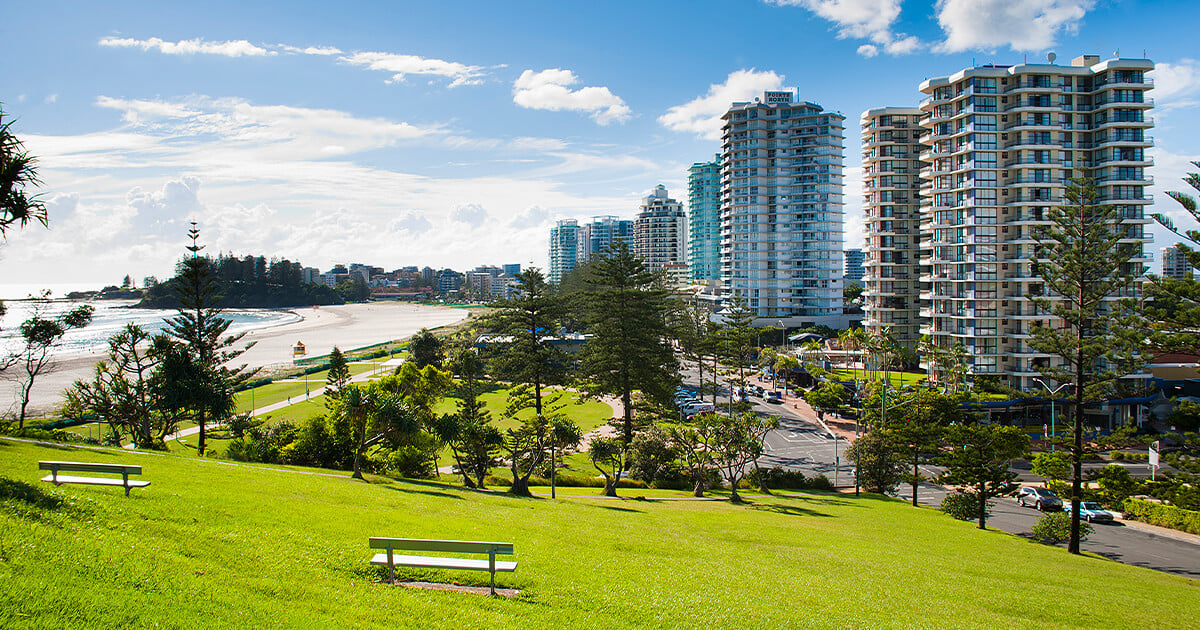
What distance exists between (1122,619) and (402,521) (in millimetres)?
12368

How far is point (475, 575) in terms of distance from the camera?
26.4 ft

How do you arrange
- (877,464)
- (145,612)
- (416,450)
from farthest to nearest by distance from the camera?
(877,464)
(416,450)
(145,612)

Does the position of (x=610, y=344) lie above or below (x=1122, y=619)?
above

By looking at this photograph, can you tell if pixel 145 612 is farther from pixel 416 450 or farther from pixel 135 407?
pixel 135 407

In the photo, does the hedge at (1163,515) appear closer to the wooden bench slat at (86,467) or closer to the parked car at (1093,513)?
the parked car at (1093,513)

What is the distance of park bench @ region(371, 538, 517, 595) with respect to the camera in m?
7.45

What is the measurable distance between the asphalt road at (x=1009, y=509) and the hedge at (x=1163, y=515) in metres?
0.89

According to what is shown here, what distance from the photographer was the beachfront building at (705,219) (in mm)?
117500

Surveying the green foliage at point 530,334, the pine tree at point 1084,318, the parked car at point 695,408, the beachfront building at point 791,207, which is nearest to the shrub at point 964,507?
the pine tree at point 1084,318

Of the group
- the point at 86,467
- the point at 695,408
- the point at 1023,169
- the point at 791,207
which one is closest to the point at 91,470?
the point at 86,467

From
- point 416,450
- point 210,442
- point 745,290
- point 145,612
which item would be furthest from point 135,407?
point 745,290

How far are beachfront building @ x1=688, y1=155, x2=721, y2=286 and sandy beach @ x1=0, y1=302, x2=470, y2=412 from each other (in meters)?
54.0

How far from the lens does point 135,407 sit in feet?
90.4

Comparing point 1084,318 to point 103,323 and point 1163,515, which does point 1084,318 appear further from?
point 103,323
